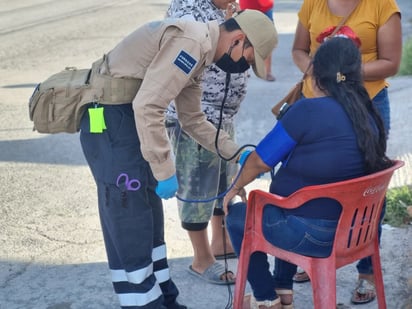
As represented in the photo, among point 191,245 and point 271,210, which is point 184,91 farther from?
point 191,245

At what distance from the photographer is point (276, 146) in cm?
332

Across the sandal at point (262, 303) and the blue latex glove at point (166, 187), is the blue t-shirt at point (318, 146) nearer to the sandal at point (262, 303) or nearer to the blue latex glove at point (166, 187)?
the blue latex glove at point (166, 187)

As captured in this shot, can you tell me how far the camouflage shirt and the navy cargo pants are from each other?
75cm

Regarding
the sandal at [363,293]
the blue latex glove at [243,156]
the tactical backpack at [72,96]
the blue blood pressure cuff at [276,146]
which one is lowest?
the sandal at [363,293]

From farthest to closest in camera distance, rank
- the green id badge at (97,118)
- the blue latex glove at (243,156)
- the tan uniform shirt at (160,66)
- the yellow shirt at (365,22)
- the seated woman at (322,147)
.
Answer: the yellow shirt at (365,22), the blue latex glove at (243,156), the green id badge at (97,118), the seated woman at (322,147), the tan uniform shirt at (160,66)

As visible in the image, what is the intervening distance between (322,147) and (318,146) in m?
0.02

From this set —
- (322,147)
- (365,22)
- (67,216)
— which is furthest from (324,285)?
(67,216)

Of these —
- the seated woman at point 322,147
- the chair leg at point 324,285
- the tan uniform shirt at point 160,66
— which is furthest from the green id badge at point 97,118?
the chair leg at point 324,285

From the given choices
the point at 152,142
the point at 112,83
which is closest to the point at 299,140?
the point at 152,142

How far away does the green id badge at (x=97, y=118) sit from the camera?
337 cm

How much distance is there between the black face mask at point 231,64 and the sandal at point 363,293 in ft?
4.62

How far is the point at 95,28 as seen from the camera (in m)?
13.7

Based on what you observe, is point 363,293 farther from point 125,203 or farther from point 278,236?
point 125,203

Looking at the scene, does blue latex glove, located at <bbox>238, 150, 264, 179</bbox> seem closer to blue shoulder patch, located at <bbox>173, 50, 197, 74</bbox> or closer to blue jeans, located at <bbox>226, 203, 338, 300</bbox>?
blue jeans, located at <bbox>226, 203, 338, 300</bbox>
